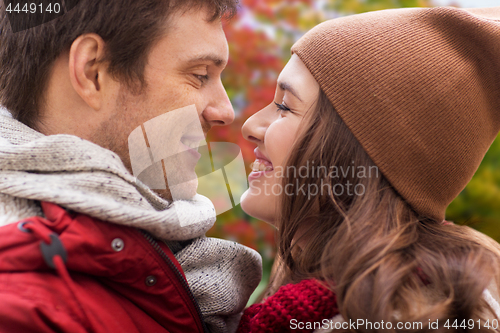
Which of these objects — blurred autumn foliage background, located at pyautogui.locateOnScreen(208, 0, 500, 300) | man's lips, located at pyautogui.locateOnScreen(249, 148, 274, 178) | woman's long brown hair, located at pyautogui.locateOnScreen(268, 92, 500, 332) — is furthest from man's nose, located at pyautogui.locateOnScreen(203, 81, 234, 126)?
blurred autumn foliage background, located at pyautogui.locateOnScreen(208, 0, 500, 300)

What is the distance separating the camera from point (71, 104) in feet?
5.73

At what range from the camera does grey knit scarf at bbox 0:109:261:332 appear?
51.7 inches

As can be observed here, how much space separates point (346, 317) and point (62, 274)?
2.89 feet

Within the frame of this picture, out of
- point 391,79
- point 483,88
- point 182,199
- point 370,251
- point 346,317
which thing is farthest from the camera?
point 182,199

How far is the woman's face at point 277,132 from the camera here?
176 cm

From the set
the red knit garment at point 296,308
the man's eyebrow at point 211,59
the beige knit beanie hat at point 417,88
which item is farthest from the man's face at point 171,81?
the red knit garment at point 296,308

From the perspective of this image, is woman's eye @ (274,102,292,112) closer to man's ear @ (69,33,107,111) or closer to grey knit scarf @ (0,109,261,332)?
grey knit scarf @ (0,109,261,332)

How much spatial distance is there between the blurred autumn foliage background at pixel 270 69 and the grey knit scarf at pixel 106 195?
41.1 inches

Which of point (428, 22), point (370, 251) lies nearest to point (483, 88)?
point (428, 22)

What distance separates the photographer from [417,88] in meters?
1.59

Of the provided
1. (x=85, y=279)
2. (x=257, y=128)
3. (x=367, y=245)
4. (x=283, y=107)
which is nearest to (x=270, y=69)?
(x=257, y=128)

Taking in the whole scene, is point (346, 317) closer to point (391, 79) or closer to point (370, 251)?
point (370, 251)

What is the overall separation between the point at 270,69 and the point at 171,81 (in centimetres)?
120

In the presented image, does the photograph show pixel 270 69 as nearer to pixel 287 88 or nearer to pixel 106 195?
pixel 287 88
